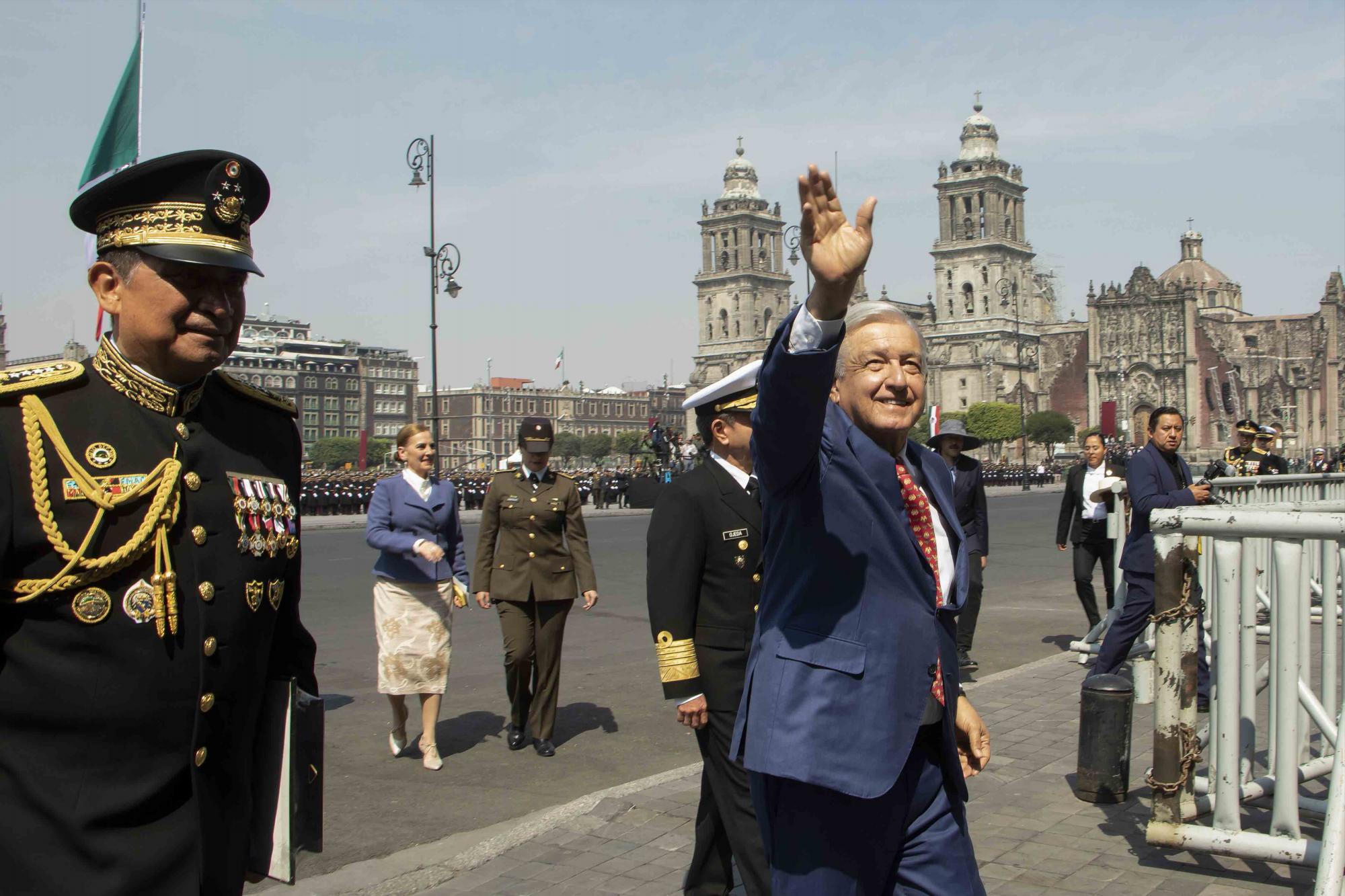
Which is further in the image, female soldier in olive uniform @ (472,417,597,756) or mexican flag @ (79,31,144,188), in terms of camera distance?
mexican flag @ (79,31,144,188)

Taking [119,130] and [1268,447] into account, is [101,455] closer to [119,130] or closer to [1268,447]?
[119,130]

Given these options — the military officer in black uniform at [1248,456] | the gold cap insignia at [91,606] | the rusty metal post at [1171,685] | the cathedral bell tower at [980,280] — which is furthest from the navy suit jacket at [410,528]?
the cathedral bell tower at [980,280]

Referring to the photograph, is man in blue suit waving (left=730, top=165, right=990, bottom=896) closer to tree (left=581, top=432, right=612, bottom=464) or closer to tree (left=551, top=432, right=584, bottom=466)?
tree (left=551, top=432, right=584, bottom=466)

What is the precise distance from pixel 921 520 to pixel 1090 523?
8384 millimetres

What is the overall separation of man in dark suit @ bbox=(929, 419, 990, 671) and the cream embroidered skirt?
3.86 meters

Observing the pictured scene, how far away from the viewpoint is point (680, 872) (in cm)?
489

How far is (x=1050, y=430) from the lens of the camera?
9238 cm

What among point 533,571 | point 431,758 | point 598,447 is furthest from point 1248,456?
point 598,447

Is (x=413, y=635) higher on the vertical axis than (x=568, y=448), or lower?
lower

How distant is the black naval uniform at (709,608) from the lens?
4.30m

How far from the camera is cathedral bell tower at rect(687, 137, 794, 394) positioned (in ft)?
404

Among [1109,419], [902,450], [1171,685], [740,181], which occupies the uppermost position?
[740,181]

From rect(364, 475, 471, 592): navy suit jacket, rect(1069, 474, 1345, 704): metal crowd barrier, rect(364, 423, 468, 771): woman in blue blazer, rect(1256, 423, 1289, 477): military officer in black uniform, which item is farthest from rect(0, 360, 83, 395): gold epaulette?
rect(1256, 423, 1289, 477): military officer in black uniform

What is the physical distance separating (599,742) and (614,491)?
130 feet
